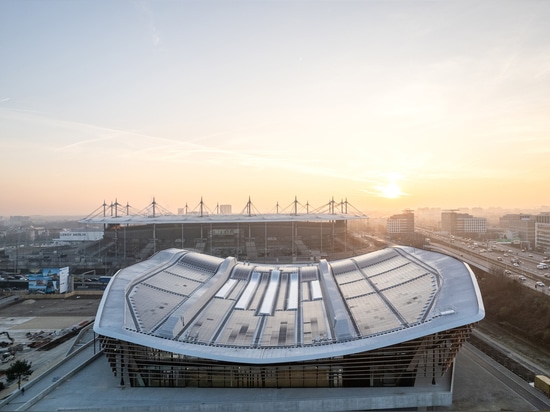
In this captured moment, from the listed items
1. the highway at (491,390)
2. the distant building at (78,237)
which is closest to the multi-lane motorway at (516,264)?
the highway at (491,390)

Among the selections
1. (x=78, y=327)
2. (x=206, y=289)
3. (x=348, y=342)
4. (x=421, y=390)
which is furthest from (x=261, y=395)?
(x=78, y=327)

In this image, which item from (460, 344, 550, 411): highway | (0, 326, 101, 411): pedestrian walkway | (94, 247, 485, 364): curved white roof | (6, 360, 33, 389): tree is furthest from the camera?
(6, 360, 33, 389): tree

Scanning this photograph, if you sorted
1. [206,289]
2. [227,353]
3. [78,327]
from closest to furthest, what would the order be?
[227,353], [206,289], [78,327]

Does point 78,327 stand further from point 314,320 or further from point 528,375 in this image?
point 528,375

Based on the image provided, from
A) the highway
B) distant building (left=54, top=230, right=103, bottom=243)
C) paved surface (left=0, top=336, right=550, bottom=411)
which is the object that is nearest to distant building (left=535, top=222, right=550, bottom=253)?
the highway

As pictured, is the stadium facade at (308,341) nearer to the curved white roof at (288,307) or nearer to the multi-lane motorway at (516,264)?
the curved white roof at (288,307)

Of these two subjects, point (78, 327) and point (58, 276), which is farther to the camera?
point (58, 276)

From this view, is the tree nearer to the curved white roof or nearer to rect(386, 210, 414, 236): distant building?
the curved white roof

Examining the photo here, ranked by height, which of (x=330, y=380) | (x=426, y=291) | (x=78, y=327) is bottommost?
(x=78, y=327)
